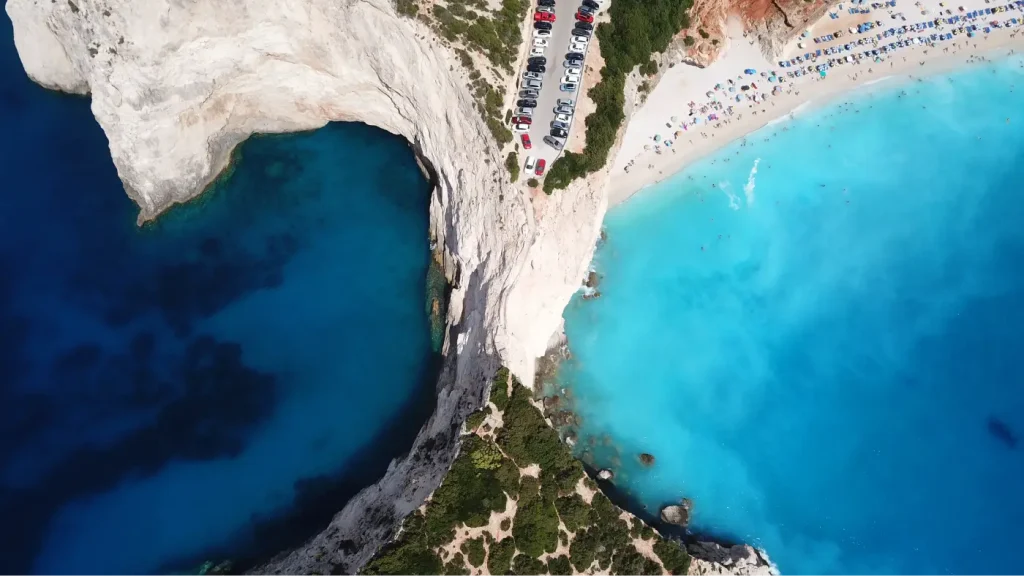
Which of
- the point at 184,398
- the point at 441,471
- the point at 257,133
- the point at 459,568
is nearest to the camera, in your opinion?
the point at 459,568

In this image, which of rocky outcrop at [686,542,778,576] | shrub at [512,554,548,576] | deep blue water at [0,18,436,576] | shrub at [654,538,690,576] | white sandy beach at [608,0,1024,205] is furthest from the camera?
white sandy beach at [608,0,1024,205]

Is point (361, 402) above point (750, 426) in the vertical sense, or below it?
below

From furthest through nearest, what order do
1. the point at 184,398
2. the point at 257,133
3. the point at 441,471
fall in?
the point at 257,133, the point at 184,398, the point at 441,471

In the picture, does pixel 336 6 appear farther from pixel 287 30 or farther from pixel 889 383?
pixel 889 383

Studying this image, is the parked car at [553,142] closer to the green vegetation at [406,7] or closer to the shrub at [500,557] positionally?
the green vegetation at [406,7]

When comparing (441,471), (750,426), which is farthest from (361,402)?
(750,426)

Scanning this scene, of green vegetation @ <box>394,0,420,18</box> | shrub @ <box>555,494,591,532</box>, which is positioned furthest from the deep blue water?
shrub @ <box>555,494,591,532</box>

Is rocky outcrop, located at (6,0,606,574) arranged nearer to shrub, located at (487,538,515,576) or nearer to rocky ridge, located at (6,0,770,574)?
rocky ridge, located at (6,0,770,574)
